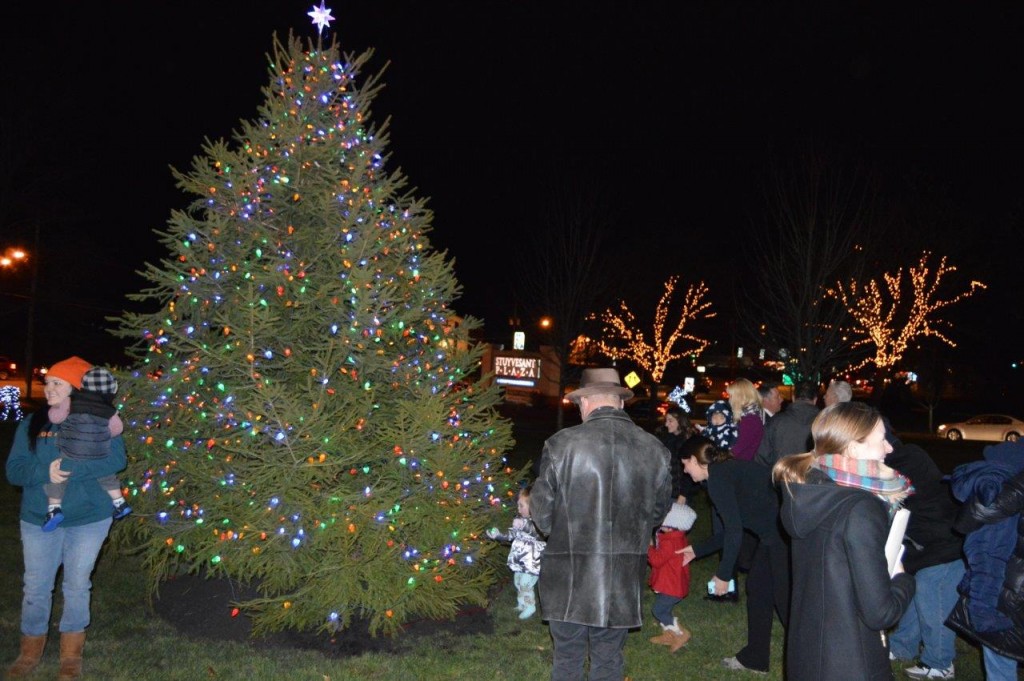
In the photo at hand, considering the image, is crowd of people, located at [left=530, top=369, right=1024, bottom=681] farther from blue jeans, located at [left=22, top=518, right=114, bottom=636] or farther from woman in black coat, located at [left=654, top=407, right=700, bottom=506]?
blue jeans, located at [left=22, top=518, right=114, bottom=636]

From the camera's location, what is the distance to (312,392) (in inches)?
242

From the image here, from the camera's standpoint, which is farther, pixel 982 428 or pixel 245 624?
pixel 982 428

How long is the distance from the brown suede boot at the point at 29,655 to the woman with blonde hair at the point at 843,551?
4691 mm

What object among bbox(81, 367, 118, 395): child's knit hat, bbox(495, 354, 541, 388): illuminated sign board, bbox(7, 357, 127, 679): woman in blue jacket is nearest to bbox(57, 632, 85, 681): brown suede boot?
bbox(7, 357, 127, 679): woman in blue jacket

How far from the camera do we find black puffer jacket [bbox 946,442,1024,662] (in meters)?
4.43

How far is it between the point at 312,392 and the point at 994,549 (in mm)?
4461

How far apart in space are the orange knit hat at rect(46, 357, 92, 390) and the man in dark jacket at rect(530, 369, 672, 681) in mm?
3073

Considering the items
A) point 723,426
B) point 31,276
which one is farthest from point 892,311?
point 31,276

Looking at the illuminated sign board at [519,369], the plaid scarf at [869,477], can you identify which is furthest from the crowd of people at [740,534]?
the illuminated sign board at [519,369]

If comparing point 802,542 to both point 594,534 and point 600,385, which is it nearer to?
point 594,534

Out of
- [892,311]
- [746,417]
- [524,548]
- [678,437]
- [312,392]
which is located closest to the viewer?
[312,392]

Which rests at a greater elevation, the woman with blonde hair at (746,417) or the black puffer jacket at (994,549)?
the woman with blonde hair at (746,417)

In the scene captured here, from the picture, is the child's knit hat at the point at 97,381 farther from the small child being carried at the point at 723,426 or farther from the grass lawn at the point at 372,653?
the small child being carried at the point at 723,426

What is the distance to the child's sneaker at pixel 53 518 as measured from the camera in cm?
513
